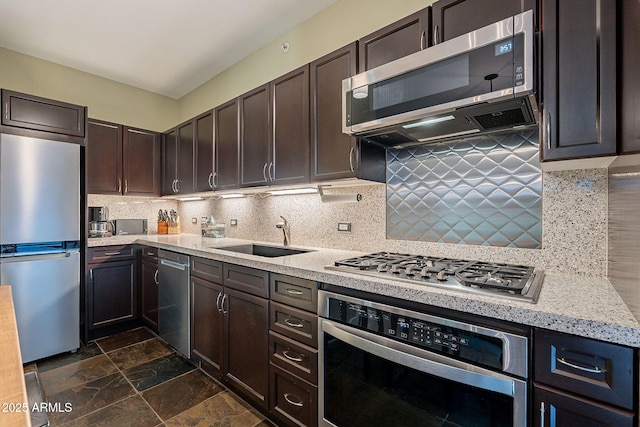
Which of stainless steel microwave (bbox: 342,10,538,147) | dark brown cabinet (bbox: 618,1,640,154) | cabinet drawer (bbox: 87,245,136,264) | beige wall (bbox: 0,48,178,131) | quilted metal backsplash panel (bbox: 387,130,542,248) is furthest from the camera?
beige wall (bbox: 0,48,178,131)

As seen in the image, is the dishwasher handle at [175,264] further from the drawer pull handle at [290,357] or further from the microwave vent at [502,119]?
the microwave vent at [502,119]

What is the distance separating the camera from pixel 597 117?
1064 mm

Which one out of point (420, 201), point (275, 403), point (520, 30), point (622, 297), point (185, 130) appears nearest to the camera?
point (622, 297)

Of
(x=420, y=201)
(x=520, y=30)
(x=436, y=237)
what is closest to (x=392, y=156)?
(x=420, y=201)

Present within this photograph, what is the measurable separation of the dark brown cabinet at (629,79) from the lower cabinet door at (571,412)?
76cm

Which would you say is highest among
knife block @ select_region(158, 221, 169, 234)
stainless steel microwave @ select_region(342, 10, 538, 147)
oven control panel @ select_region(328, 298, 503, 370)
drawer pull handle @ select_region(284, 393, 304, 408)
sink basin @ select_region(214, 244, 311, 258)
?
stainless steel microwave @ select_region(342, 10, 538, 147)

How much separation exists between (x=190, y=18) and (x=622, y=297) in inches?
126

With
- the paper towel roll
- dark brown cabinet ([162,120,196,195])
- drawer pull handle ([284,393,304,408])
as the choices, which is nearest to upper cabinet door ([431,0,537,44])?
the paper towel roll

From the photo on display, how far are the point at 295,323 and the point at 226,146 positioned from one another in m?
1.83

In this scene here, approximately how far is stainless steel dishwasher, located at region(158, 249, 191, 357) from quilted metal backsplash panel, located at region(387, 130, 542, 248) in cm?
175

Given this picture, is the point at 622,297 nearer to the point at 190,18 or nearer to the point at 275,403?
the point at 275,403

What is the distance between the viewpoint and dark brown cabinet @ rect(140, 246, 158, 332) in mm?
2927

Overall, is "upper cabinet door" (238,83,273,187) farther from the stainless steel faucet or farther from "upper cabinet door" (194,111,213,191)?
"upper cabinet door" (194,111,213,191)

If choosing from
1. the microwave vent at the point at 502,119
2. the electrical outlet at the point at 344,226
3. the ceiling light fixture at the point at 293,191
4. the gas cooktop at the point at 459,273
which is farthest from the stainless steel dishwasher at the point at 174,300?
the microwave vent at the point at 502,119
